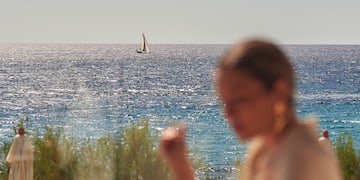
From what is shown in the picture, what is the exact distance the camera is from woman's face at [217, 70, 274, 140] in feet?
3.83

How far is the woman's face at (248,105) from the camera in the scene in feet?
3.83

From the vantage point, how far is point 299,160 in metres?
1.15

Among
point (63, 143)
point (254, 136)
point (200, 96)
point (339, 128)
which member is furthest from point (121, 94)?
point (254, 136)

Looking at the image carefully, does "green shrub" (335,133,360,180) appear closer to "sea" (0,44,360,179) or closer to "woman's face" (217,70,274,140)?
"woman's face" (217,70,274,140)

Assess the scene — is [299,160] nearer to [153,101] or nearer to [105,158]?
[105,158]

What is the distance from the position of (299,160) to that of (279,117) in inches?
2.9

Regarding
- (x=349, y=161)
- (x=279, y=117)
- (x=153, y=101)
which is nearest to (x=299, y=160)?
(x=279, y=117)

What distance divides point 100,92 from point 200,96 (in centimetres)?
1154

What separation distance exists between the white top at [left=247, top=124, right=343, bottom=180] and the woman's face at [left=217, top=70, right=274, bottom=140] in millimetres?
39

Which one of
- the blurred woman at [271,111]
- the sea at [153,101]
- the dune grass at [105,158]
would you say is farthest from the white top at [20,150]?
the sea at [153,101]

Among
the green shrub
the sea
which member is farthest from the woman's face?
the sea

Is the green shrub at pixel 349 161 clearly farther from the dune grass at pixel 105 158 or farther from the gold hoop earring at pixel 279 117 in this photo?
the gold hoop earring at pixel 279 117

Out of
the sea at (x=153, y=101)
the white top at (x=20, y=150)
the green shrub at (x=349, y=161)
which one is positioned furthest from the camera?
the sea at (x=153, y=101)

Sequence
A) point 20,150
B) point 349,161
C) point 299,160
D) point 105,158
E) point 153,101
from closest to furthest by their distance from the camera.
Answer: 1. point 299,160
2. point 20,150
3. point 349,161
4. point 105,158
5. point 153,101
